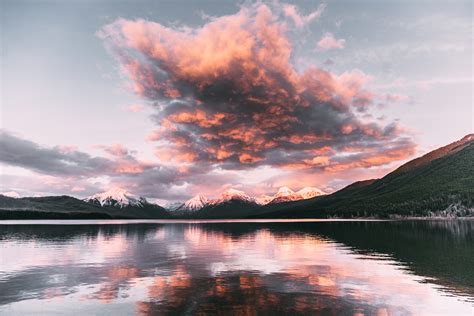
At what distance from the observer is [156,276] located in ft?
123

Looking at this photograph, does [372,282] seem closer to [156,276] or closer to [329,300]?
[329,300]

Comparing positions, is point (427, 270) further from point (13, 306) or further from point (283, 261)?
point (13, 306)

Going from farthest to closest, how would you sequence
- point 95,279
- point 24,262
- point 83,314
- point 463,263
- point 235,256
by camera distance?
point 235,256 → point 24,262 → point 463,263 → point 95,279 → point 83,314

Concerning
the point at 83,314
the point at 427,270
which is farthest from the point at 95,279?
the point at 427,270

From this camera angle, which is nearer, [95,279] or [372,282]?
[372,282]

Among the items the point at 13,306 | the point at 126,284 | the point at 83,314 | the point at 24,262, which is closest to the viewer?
the point at 83,314

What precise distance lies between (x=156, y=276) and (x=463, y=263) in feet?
121

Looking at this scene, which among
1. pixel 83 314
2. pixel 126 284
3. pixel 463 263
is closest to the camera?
pixel 83 314

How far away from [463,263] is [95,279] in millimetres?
43120

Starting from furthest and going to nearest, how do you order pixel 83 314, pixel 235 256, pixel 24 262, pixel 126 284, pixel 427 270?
1. pixel 235 256
2. pixel 24 262
3. pixel 427 270
4. pixel 126 284
5. pixel 83 314

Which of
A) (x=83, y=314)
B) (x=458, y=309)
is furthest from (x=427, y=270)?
(x=83, y=314)

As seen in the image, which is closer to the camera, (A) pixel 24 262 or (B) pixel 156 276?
(B) pixel 156 276

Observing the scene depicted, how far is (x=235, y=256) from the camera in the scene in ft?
182

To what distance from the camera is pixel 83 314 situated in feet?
76.3
